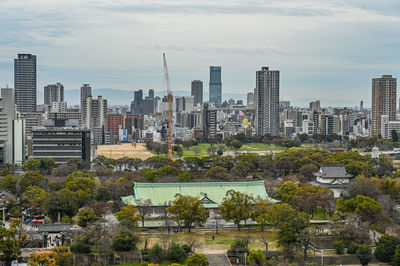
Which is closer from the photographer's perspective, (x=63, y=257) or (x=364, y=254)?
(x=63, y=257)

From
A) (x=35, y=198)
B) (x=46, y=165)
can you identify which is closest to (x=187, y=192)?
(x=35, y=198)

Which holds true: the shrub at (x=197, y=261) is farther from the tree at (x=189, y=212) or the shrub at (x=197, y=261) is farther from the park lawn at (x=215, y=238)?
the tree at (x=189, y=212)

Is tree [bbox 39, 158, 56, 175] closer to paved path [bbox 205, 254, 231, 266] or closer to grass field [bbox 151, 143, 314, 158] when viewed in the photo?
grass field [bbox 151, 143, 314, 158]

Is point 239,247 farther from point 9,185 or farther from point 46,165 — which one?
point 46,165

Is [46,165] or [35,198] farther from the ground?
[46,165]

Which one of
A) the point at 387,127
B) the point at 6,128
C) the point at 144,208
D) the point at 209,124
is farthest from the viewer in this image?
the point at 209,124

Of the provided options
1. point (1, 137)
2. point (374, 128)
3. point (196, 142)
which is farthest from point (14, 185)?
point (374, 128)

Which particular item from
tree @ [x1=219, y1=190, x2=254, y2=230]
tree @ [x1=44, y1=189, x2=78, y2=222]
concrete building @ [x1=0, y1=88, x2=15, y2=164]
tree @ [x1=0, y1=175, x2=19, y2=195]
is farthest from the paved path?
concrete building @ [x1=0, y1=88, x2=15, y2=164]

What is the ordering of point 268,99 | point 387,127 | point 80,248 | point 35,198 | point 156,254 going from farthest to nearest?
1. point 268,99
2. point 387,127
3. point 35,198
4. point 80,248
5. point 156,254
